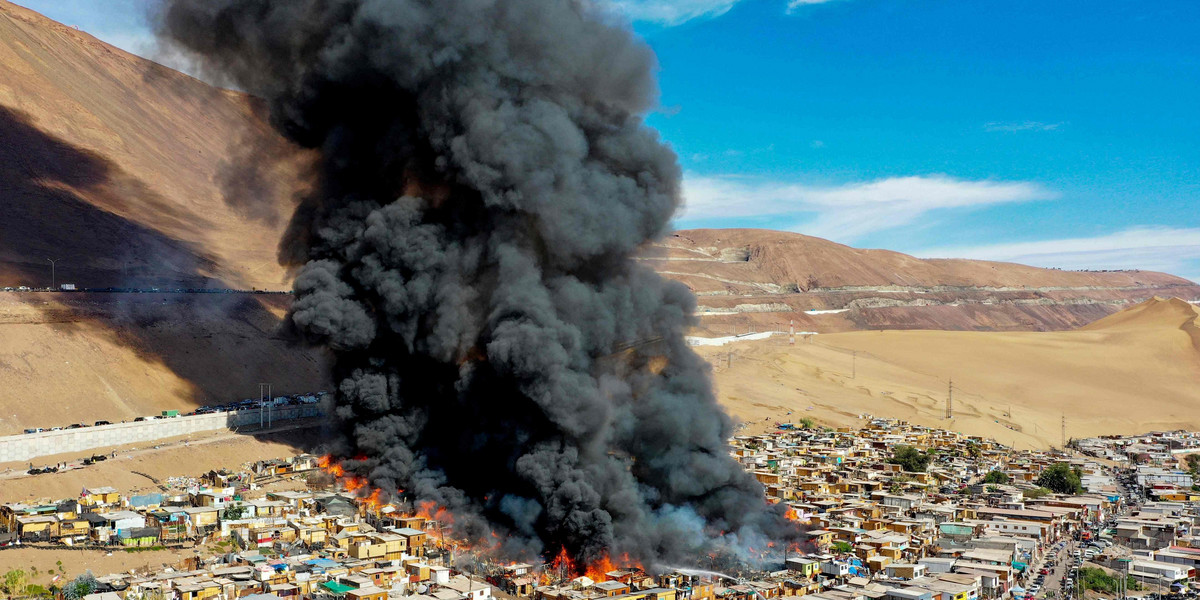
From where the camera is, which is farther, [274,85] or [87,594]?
[274,85]

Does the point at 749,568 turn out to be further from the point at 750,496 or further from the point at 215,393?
the point at 215,393

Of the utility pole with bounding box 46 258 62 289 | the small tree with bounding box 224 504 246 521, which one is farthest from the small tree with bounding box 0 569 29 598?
the utility pole with bounding box 46 258 62 289

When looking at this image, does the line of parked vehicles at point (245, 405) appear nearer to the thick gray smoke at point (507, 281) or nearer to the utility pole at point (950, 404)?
the thick gray smoke at point (507, 281)

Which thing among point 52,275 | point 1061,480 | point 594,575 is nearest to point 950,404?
point 1061,480

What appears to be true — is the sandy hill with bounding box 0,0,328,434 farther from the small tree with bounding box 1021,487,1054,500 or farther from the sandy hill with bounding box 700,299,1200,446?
the small tree with bounding box 1021,487,1054,500

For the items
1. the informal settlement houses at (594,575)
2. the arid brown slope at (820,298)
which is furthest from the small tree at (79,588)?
the arid brown slope at (820,298)

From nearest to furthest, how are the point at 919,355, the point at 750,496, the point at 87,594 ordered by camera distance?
the point at 87,594
the point at 750,496
the point at 919,355

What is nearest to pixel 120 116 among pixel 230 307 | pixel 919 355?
pixel 230 307

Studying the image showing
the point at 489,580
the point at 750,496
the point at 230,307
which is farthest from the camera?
the point at 230,307
